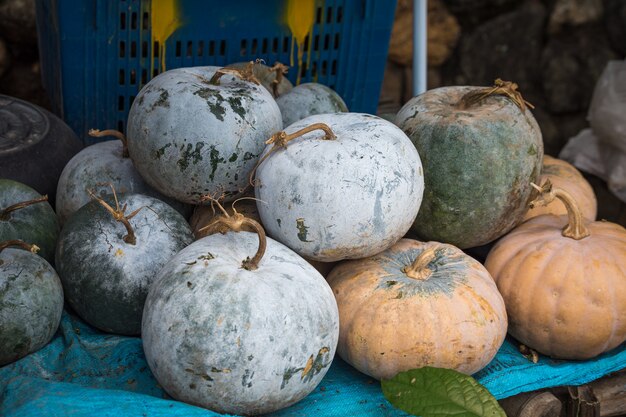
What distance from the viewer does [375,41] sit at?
2.91 m

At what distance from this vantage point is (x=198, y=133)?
6.69 feet

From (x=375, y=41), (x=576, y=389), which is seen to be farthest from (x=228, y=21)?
(x=576, y=389)

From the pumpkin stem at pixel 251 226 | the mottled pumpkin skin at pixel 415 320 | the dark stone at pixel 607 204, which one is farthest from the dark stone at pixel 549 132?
the pumpkin stem at pixel 251 226

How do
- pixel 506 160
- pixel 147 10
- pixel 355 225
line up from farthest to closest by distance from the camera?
pixel 147 10 < pixel 506 160 < pixel 355 225

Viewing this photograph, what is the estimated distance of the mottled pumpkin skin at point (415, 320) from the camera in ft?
6.29

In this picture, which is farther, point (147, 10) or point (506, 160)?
point (147, 10)

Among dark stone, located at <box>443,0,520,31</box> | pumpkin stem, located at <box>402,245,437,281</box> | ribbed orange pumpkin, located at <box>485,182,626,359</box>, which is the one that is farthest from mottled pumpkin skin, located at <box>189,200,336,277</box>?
dark stone, located at <box>443,0,520,31</box>

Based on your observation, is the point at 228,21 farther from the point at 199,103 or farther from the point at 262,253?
the point at 262,253

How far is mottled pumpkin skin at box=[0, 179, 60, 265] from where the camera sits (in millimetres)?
2094

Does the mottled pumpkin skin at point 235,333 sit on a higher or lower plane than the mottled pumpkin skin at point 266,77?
lower

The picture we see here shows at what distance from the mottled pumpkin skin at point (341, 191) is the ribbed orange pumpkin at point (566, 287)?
390 mm

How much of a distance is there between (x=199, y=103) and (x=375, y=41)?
41.6 inches

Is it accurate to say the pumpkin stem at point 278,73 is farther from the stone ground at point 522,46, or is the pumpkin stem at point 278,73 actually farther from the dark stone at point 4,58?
the dark stone at point 4,58

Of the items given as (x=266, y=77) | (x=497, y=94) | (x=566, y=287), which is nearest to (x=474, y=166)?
(x=497, y=94)
